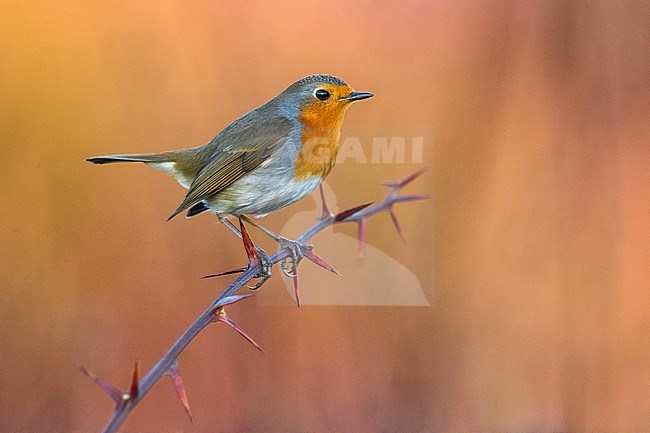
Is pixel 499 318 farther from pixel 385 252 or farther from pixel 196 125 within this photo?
pixel 196 125

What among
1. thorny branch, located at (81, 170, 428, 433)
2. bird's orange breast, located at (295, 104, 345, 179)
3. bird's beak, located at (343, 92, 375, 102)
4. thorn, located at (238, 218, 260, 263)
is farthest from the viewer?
bird's orange breast, located at (295, 104, 345, 179)

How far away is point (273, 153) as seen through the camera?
1.79 m

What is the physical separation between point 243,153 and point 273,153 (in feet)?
0.25

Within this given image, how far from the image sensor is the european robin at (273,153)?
5.60 ft

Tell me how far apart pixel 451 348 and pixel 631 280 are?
0.90 m

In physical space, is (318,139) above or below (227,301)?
above

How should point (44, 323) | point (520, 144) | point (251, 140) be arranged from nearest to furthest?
point (251, 140), point (44, 323), point (520, 144)

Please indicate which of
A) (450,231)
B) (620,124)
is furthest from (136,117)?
(620,124)

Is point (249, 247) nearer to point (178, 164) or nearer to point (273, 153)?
point (273, 153)

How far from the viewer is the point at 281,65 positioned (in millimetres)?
3107

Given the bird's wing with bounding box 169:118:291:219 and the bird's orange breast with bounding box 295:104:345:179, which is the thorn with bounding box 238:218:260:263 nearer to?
the bird's orange breast with bounding box 295:104:345:179

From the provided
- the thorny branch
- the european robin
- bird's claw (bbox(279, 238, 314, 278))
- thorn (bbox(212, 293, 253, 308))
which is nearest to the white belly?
the european robin

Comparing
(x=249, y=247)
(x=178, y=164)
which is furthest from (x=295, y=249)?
(x=178, y=164)

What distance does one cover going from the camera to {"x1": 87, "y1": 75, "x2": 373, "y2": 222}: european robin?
1707mm
